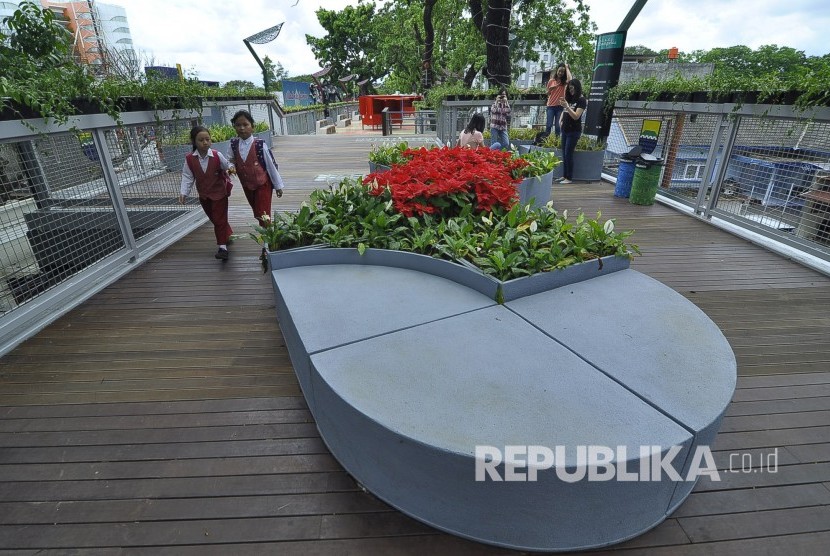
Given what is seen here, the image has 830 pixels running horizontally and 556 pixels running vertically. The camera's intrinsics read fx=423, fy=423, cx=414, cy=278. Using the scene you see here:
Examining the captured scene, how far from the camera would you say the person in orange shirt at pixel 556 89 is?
8.12 metres

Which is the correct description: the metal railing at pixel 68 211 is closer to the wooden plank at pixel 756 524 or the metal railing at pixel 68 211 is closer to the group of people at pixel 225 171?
the group of people at pixel 225 171

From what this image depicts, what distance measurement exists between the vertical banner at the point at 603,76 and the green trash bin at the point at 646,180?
2089 millimetres

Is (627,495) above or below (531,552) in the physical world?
above

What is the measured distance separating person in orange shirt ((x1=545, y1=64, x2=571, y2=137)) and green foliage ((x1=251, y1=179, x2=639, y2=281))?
5460 millimetres

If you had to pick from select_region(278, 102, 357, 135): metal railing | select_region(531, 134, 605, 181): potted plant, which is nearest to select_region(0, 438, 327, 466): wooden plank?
select_region(531, 134, 605, 181): potted plant

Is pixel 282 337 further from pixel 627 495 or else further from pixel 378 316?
pixel 627 495

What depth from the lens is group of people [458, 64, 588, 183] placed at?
7.42m

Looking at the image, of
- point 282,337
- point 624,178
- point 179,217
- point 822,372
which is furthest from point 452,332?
point 624,178

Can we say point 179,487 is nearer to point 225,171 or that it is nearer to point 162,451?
point 162,451

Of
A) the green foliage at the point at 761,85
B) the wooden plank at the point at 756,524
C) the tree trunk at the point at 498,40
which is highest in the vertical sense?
the tree trunk at the point at 498,40

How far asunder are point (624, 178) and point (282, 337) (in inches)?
265

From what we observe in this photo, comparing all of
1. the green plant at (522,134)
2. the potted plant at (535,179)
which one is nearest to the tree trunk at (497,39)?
the green plant at (522,134)

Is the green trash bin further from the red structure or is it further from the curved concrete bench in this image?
the red structure

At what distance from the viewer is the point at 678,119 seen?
23.0 feet
